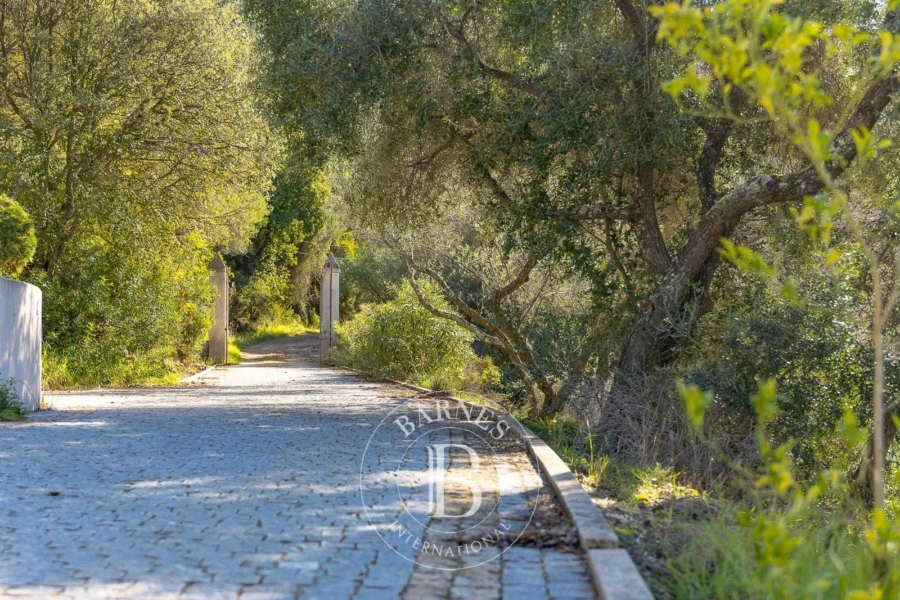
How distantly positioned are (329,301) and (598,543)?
23575mm

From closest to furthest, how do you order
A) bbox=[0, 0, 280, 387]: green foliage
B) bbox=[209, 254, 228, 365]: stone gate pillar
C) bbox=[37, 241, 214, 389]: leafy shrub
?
bbox=[0, 0, 280, 387]: green foliage
bbox=[37, 241, 214, 389]: leafy shrub
bbox=[209, 254, 228, 365]: stone gate pillar

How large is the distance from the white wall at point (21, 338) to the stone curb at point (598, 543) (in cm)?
710

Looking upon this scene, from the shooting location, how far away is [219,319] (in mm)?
27406

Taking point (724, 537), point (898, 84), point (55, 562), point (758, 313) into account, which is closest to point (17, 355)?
point (55, 562)

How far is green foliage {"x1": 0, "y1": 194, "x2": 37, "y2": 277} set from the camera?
492 inches

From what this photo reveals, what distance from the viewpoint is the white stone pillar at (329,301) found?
1073 inches

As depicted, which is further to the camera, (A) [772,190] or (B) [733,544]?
(A) [772,190]

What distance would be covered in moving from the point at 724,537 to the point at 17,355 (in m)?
9.57

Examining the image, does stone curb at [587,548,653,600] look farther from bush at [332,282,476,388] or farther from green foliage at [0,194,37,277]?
bush at [332,282,476,388]

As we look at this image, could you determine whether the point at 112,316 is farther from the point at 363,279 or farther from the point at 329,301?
the point at 363,279

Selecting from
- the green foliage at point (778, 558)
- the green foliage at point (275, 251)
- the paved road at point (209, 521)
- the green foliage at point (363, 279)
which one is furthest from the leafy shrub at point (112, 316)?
the green foliage at point (275, 251)

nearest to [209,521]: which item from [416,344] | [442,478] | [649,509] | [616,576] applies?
[442,478]

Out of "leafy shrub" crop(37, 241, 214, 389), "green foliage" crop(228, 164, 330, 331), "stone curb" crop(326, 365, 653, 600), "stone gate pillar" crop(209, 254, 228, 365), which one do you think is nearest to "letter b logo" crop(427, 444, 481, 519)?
"stone curb" crop(326, 365, 653, 600)

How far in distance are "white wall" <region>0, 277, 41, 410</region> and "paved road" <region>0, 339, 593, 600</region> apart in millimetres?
1068
